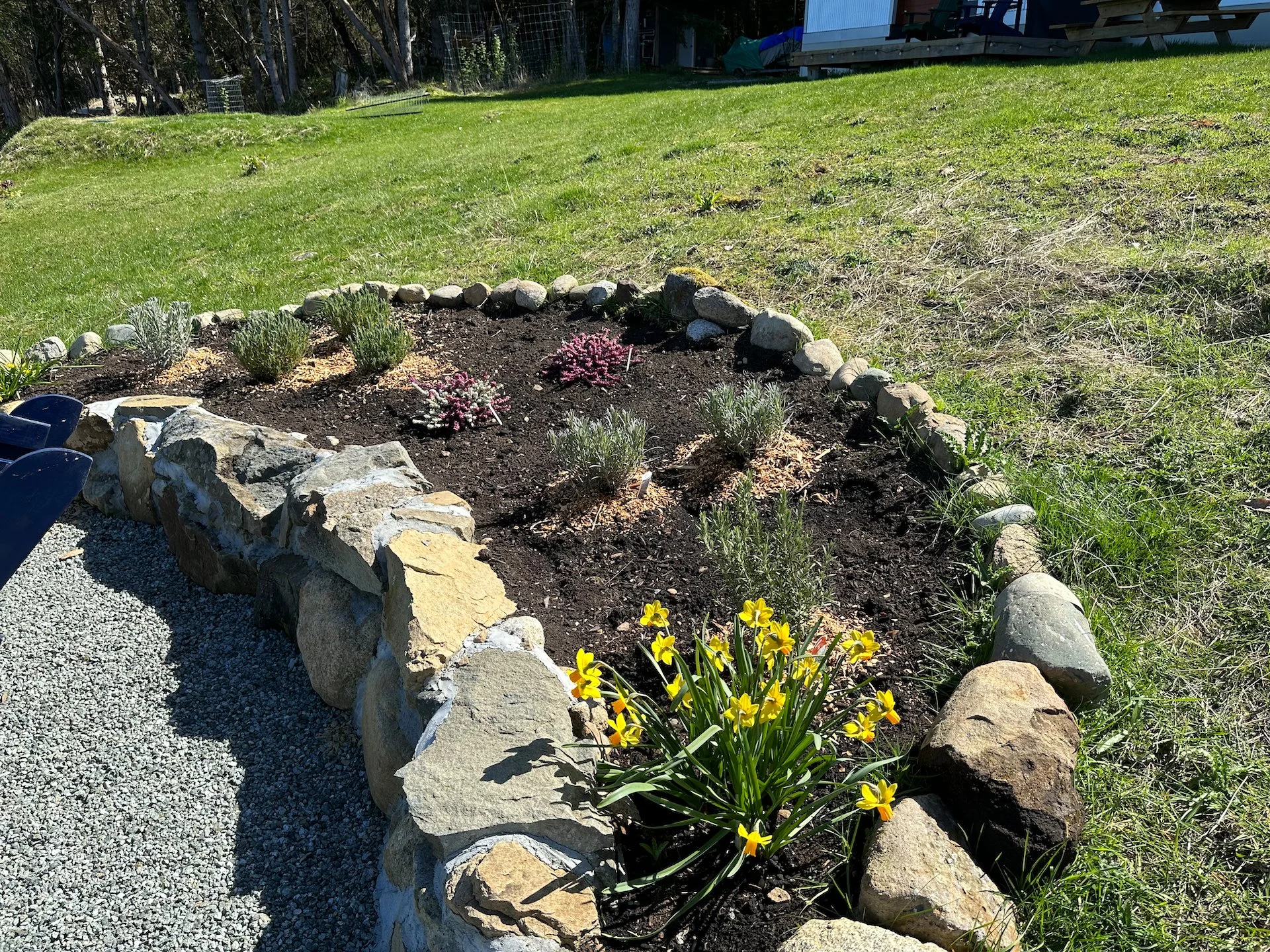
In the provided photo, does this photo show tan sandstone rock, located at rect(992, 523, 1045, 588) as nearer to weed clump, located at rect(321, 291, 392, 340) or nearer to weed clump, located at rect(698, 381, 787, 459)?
weed clump, located at rect(698, 381, 787, 459)

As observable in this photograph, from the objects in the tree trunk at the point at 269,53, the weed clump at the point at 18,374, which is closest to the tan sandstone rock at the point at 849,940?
the weed clump at the point at 18,374

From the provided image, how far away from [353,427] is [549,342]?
1.41 meters

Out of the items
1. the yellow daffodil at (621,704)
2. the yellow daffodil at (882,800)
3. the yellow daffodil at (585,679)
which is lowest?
the yellow daffodil at (882,800)

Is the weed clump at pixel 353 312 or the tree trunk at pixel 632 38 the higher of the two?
the tree trunk at pixel 632 38

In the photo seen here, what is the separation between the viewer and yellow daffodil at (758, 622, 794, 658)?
2186mm

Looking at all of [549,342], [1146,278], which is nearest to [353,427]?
[549,342]

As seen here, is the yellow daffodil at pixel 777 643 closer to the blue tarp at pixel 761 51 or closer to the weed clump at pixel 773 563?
the weed clump at pixel 773 563

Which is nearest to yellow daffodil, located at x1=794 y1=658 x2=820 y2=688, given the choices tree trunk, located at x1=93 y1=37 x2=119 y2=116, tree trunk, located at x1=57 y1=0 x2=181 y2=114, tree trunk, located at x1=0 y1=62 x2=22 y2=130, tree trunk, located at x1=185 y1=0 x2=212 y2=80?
tree trunk, located at x1=57 y1=0 x2=181 y2=114

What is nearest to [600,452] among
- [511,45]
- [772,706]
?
[772,706]

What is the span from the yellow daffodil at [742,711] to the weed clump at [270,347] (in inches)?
163

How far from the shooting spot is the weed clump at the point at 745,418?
151 inches

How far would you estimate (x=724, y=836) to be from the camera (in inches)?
86.9

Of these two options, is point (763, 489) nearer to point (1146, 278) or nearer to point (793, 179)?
point (1146, 278)

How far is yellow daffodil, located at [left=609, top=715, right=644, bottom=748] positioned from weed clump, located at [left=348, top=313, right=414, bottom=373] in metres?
3.53
